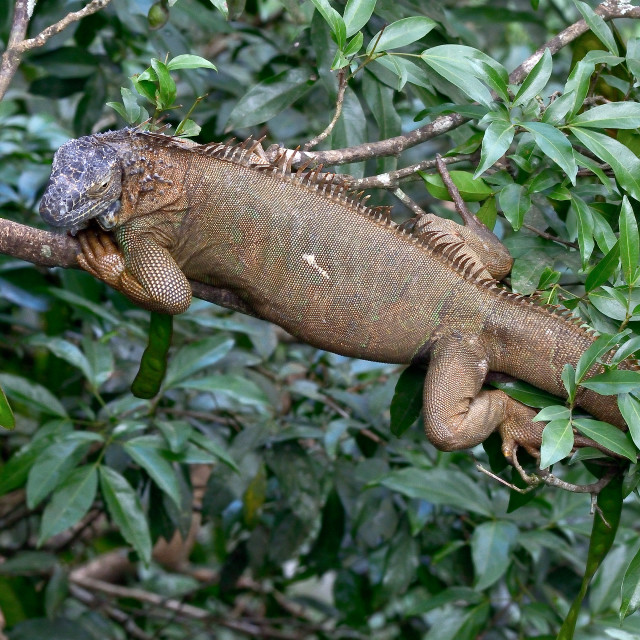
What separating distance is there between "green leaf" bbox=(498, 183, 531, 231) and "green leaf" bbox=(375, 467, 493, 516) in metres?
1.20

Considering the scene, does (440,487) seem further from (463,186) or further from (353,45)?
(353,45)

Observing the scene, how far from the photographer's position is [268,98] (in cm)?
345

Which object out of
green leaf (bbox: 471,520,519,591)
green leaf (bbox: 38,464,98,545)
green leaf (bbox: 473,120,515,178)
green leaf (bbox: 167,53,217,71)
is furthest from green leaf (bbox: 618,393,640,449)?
green leaf (bbox: 38,464,98,545)

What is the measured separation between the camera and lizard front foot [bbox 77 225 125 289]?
2881 millimetres

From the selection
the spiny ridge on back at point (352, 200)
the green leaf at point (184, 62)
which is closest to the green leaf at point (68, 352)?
the spiny ridge on back at point (352, 200)

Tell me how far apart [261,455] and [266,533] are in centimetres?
61

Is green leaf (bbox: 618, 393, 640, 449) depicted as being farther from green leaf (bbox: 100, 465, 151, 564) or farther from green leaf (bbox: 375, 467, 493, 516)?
green leaf (bbox: 100, 465, 151, 564)

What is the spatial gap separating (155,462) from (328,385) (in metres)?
1.22

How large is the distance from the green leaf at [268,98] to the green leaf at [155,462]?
125 centimetres

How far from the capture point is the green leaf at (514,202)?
267cm

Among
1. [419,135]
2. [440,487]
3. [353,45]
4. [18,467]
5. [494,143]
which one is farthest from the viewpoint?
[440,487]

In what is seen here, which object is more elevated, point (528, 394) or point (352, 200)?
point (352, 200)

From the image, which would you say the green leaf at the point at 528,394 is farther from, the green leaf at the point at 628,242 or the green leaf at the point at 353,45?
the green leaf at the point at 353,45

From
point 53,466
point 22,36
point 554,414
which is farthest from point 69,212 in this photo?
point 554,414
